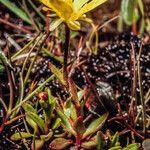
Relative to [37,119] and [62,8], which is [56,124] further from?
[62,8]

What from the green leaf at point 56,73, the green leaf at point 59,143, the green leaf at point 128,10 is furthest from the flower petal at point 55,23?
the green leaf at point 128,10

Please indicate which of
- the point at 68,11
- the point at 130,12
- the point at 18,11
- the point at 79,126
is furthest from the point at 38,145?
the point at 130,12

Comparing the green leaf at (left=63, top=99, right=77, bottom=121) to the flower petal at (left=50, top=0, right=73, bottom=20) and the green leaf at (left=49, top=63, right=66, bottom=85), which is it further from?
the flower petal at (left=50, top=0, right=73, bottom=20)

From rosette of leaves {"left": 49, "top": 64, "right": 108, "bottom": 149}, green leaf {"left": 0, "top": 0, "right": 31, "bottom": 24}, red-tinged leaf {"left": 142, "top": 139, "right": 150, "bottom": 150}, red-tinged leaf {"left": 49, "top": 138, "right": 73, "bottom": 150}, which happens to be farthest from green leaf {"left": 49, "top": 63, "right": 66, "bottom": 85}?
green leaf {"left": 0, "top": 0, "right": 31, "bottom": 24}

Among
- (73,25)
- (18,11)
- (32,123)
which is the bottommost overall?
(32,123)

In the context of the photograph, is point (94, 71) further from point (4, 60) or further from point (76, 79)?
point (4, 60)

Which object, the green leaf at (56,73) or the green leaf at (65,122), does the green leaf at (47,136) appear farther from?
the green leaf at (56,73)
